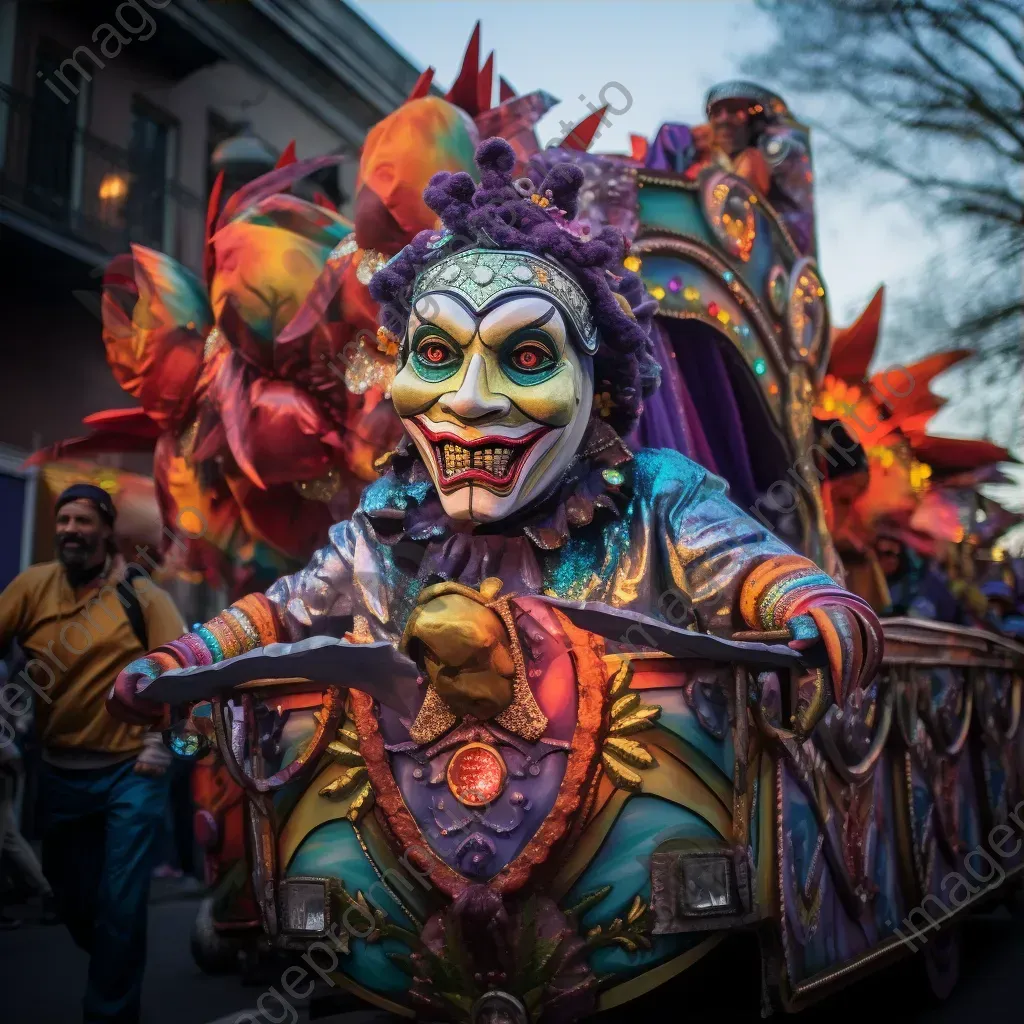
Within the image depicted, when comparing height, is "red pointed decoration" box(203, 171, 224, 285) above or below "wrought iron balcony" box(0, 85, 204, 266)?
below

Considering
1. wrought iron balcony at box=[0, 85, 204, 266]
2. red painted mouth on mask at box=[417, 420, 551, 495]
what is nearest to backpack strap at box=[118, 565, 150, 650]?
red painted mouth on mask at box=[417, 420, 551, 495]

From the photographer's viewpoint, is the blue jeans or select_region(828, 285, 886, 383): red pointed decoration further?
select_region(828, 285, 886, 383): red pointed decoration

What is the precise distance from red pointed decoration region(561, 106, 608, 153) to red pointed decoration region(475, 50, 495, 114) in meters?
0.38

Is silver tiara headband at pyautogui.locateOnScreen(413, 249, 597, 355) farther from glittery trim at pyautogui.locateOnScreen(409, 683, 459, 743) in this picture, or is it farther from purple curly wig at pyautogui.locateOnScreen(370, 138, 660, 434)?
glittery trim at pyautogui.locateOnScreen(409, 683, 459, 743)

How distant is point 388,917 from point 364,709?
17.3 inches

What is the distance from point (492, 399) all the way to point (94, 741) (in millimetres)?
1683

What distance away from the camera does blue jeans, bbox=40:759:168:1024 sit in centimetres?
333

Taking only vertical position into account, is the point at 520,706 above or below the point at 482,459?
below

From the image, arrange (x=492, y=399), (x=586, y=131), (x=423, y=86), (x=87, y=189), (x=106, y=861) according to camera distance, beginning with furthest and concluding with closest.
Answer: (x=87, y=189) < (x=423, y=86) < (x=586, y=131) < (x=106, y=861) < (x=492, y=399)

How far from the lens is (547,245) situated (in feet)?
9.50

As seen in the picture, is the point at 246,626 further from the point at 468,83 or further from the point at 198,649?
the point at 468,83

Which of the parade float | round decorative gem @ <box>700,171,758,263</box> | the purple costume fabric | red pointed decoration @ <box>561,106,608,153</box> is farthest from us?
the purple costume fabric

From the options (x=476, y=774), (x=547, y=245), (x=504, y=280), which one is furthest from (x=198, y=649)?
(x=547, y=245)

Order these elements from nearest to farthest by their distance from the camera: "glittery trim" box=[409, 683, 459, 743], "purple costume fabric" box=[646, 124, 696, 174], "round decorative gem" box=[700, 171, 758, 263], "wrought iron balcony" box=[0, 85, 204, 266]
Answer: "glittery trim" box=[409, 683, 459, 743]
"round decorative gem" box=[700, 171, 758, 263]
"purple costume fabric" box=[646, 124, 696, 174]
"wrought iron balcony" box=[0, 85, 204, 266]
